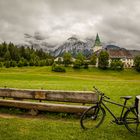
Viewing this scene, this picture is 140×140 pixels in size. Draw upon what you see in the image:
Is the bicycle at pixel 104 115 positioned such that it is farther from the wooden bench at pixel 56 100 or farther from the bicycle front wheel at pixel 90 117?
the wooden bench at pixel 56 100

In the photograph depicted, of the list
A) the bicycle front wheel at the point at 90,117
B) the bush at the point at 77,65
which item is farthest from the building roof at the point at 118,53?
the bicycle front wheel at the point at 90,117

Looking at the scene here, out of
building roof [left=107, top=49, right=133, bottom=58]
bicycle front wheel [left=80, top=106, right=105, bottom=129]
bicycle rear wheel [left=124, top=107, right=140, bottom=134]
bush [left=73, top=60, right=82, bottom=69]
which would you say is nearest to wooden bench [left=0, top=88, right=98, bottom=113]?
bicycle front wheel [left=80, top=106, right=105, bottom=129]

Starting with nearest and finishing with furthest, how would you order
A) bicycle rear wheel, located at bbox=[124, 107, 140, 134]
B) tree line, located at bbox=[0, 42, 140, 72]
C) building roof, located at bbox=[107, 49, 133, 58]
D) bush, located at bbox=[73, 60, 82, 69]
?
bicycle rear wheel, located at bbox=[124, 107, 140, 134], bush, located at bbox=[73, 60, 82, 69], tree line, located at bbox=[0, 42, 140, 72], building roof, located at bbox=[107, 49, 133, 58]

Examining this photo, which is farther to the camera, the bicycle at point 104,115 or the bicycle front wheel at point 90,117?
the bicycle front wheel at point 90,117

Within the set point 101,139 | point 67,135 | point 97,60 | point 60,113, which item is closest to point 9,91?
point 60,113

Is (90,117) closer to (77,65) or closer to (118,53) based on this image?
(77,65)

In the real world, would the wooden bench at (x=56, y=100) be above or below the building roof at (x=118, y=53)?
below

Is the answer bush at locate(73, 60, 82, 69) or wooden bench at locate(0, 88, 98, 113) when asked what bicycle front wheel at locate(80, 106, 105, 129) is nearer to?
wooden bench at locate(0, 88, 98, 113)

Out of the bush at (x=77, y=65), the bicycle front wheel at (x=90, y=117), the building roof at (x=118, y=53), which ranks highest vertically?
the building roof at (x=118, y=53)

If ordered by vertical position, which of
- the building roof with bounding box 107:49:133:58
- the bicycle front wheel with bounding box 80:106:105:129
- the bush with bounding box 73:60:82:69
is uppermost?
the building roof with bounding box 107:49:133:58

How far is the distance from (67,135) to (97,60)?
124505 mm

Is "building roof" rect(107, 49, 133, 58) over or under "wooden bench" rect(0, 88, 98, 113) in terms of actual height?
over

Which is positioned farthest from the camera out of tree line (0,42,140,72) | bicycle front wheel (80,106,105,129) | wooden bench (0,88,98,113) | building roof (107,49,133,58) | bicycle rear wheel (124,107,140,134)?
building roof (107,49,133,58)

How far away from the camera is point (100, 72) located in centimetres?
11456
